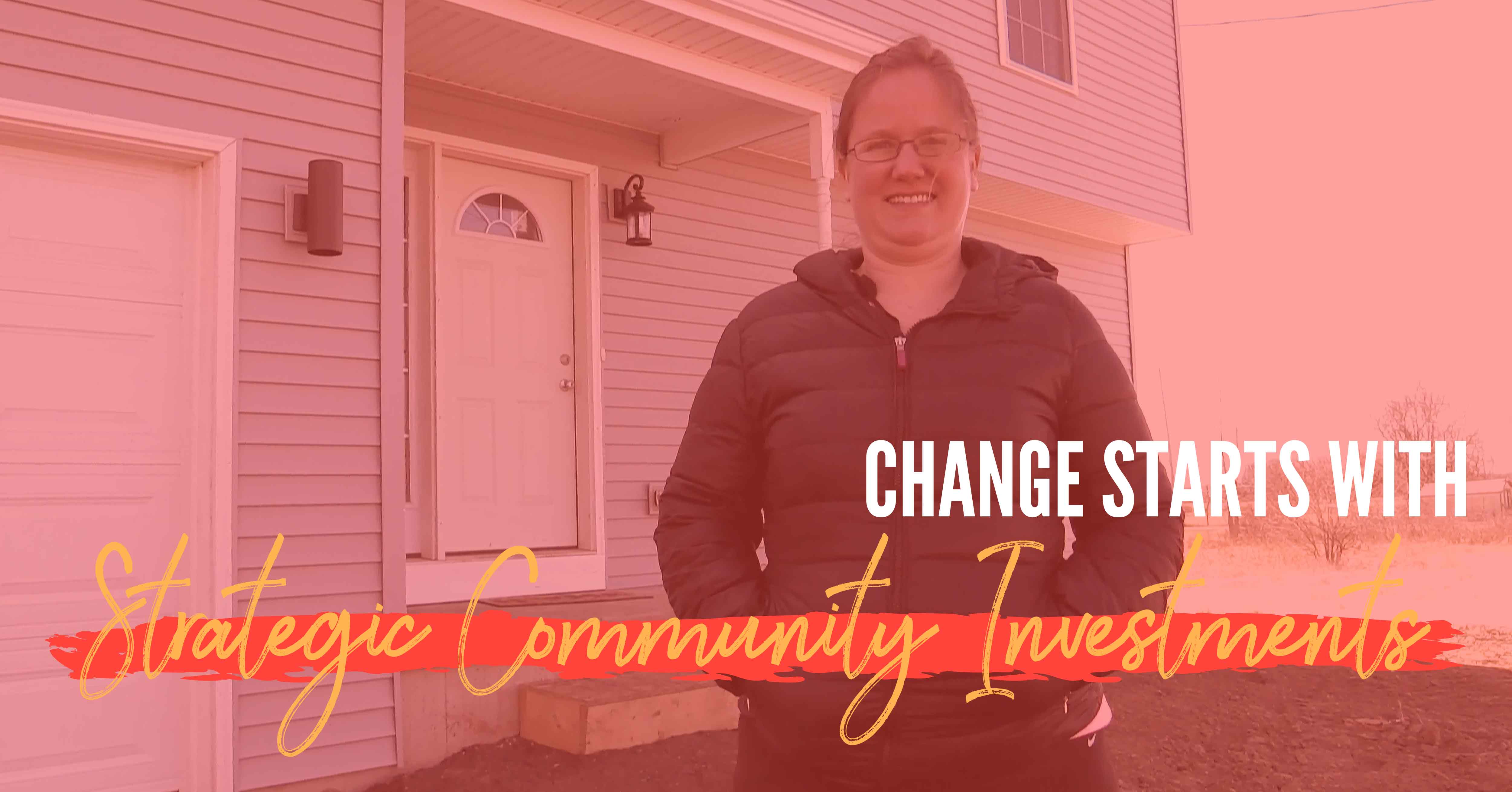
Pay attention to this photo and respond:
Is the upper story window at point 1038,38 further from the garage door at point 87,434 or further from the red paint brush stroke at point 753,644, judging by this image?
the garage door at point 87,434

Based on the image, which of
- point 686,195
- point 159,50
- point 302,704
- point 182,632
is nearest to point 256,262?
point 159,50

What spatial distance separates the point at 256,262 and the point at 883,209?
12.5 ft

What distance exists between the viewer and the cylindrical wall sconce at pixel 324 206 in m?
4.63

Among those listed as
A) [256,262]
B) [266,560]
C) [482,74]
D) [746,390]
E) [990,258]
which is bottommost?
[266,560]

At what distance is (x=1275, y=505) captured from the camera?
18.8m

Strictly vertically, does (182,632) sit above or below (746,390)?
below

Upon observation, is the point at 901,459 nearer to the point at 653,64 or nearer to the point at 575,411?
the point at 653,64

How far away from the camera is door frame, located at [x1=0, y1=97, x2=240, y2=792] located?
437 centimetres

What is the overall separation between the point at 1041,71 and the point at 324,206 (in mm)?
6924

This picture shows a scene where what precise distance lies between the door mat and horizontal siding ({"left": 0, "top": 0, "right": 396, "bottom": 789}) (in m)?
1.26

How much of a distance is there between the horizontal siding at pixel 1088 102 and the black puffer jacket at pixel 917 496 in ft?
19.7

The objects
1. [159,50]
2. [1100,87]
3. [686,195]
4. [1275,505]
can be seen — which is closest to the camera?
[159,50]

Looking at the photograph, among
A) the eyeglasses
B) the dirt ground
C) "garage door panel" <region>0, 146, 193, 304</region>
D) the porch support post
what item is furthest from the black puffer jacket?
the porch support post

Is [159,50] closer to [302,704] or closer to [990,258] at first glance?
[302,704]
